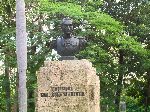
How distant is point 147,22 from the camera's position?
1747 centimetres

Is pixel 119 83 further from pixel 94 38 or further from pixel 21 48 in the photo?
pixel 21 48

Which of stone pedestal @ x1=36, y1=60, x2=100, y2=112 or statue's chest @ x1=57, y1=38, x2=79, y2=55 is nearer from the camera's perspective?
stone pedestal @ x1=36, y1=60, x2=100, y2=112

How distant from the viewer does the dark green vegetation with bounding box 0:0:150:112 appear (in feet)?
42.1

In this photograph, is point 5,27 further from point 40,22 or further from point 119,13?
point 119,13

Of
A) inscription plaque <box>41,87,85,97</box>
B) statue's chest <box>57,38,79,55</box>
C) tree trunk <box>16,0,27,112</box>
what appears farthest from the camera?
tree trunk <box>16,0,27,112</box>

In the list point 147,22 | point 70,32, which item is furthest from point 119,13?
point 70,32

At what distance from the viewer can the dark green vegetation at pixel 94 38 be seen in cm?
1284

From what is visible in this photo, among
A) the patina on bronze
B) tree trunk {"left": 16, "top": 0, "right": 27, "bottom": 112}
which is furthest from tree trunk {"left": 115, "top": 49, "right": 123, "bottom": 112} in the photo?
the patina on bronze

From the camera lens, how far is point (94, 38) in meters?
13.9

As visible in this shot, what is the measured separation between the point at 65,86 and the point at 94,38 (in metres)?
6.74

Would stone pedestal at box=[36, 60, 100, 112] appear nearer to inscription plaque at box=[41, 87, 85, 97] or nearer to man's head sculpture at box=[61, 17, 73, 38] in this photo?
inscription plaque at box=[41, 87, 85, 97]

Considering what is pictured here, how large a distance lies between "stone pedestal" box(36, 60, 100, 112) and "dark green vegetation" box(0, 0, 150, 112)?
4.57 m

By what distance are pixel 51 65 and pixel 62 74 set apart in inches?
9.7

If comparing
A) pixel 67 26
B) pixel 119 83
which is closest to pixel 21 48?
pixel 67 26
